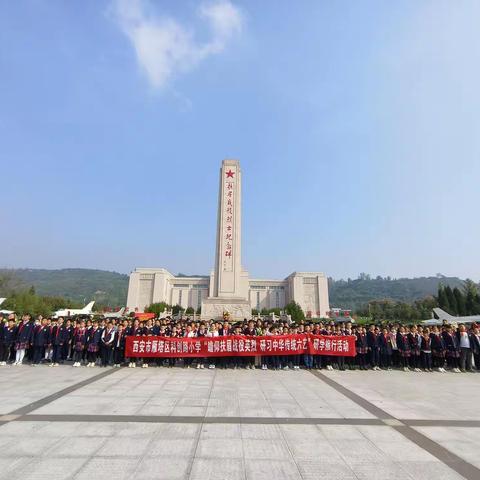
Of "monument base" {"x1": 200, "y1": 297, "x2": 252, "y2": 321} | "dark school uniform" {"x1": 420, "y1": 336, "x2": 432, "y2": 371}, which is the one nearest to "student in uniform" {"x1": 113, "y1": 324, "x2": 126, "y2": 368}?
"dark school uniform" {"x1": 420, "y1": 336, "x2": 432, "y2": 371}

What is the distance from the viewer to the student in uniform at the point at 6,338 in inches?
346

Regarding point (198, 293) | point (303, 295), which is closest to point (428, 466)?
point (303, 295)

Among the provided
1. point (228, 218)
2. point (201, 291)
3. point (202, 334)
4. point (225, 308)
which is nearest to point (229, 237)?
point (228, 218)

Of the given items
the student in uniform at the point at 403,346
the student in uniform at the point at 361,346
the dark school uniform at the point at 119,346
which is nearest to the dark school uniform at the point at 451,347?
the student in uniform at the point at 403,346

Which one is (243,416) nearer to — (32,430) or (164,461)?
(164,461)

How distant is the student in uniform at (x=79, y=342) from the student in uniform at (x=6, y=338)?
5.24 feet

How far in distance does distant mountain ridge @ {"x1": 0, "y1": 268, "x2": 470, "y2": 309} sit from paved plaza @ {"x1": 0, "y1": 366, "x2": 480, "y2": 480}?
406ft

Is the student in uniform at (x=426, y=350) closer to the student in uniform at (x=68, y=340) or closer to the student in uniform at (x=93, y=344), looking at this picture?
the student in uniform at (x=93, y=344)

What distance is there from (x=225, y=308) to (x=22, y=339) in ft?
56.7

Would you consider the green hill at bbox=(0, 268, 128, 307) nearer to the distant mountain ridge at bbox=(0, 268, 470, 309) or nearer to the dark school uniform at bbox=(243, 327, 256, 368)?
the distant mountain ridge at bbox=(0, 268, 470, 309)

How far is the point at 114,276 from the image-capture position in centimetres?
18662

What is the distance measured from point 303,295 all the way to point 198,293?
19.0m

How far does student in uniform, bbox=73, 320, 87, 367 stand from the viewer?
862 cm

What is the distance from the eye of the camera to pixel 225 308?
2517cm
